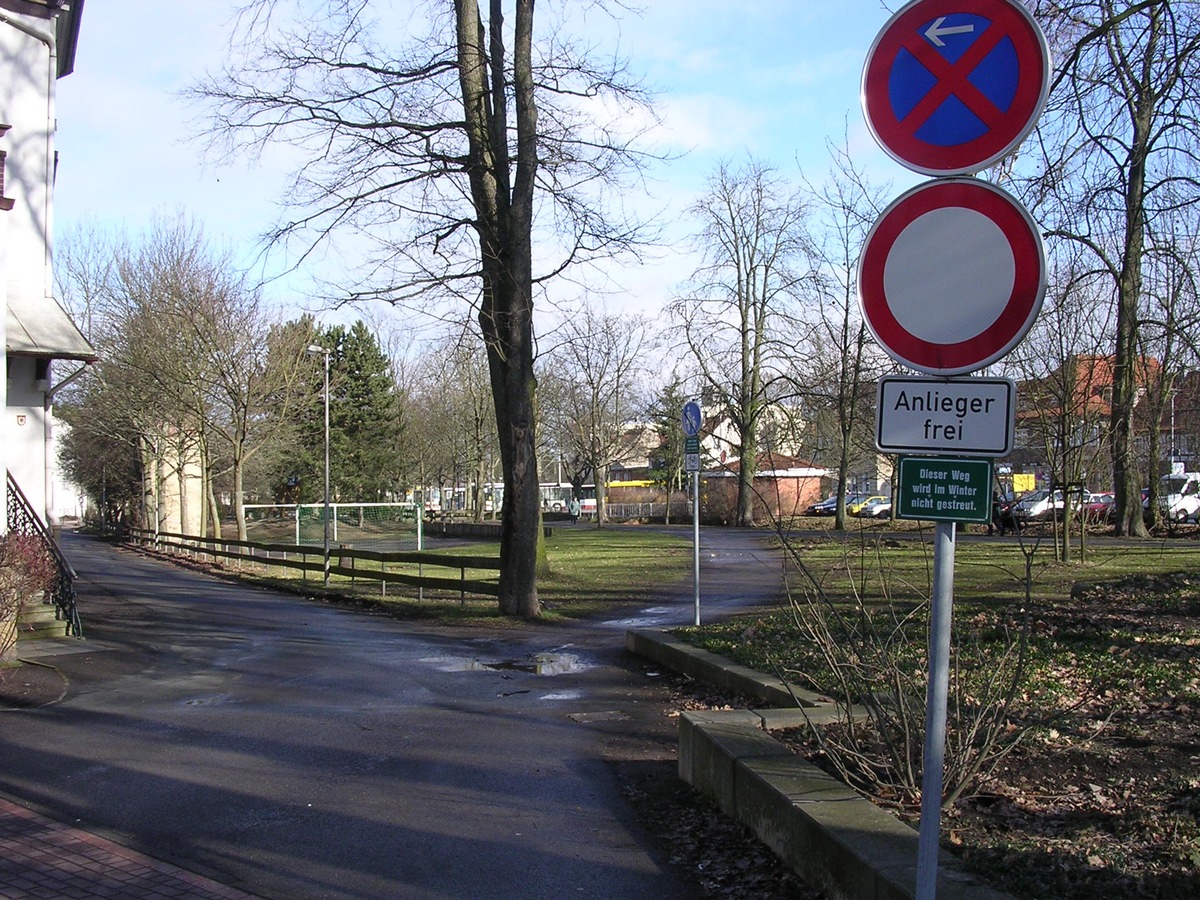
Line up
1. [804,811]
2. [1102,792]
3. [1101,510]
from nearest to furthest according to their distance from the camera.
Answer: [804,811], [1102,792], [1101,510]

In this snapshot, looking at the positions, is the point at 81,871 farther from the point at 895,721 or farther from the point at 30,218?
the point at 30,218

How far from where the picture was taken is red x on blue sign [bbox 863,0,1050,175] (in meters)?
3.32

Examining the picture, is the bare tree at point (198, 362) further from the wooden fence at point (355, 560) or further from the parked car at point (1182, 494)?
the parked car at point (1182, 494)

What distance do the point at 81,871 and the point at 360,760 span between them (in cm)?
262

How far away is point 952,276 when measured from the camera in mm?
3314

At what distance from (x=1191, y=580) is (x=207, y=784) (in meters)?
11.6

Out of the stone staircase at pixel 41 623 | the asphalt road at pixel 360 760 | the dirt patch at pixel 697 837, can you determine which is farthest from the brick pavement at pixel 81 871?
the stone staircase at pixel 41 623

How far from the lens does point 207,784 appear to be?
722 cm

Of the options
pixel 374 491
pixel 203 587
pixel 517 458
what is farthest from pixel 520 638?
pixel 374 491

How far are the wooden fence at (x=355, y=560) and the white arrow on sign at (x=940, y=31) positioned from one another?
1625 centimetres

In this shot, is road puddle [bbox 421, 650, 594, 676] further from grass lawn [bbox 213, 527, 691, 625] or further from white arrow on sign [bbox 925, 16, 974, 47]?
→ white arrow on sign [bbox 925, 16, 974, 47]

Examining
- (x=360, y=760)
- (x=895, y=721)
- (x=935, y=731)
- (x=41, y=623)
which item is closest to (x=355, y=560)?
(x=41, y=623)

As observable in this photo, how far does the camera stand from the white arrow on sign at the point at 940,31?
3417mm

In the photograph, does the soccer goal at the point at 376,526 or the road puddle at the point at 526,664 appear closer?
the road puddle at the point at 526,664
